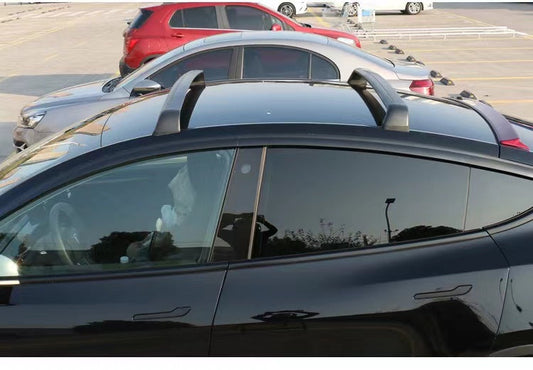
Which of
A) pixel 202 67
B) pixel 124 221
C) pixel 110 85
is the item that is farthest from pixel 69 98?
pixel 124 221

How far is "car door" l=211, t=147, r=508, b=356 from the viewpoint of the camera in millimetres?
2326

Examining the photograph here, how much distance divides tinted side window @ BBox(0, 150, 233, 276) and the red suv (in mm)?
7775

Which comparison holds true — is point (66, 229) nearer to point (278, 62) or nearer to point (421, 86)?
point (278, 62)

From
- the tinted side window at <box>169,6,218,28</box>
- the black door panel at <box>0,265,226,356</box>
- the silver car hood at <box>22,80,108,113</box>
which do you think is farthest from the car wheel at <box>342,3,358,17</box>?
the black door panel at <box>0,265,226,356</box>

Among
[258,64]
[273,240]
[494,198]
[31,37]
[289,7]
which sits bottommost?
[31,37]

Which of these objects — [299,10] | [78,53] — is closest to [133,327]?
[78,53]

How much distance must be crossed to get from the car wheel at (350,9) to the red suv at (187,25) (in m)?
13.2

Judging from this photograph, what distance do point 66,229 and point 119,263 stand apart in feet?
0.89

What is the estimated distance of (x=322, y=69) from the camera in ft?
23.3

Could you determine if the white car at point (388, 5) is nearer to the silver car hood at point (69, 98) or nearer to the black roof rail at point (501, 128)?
the silver car hood at point (69, 98)

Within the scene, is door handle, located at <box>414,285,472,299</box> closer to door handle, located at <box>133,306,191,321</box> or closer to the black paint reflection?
the black paint reflection

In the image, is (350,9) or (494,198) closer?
(494,198)

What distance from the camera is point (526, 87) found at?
1234 cm

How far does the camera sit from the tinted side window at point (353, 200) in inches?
97.7
